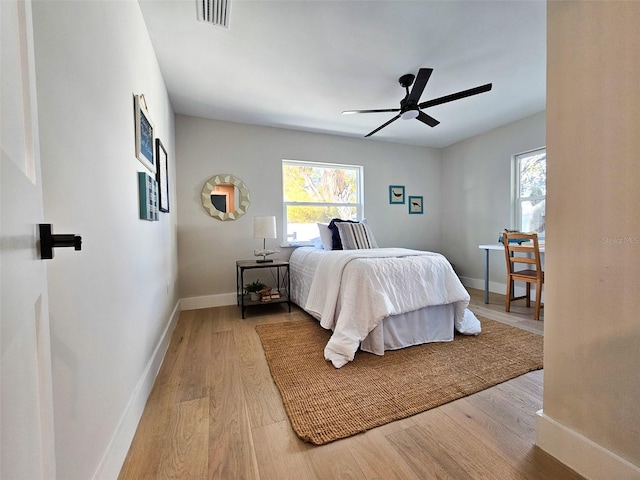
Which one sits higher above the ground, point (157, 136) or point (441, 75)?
point (441, 75)

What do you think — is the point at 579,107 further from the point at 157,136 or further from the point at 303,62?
the point at 157,136

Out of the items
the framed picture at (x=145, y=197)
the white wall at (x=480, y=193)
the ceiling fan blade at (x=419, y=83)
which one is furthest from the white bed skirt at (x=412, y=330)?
the white wall at (x=480, y=193)

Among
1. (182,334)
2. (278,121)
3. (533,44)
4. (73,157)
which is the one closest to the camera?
(73,157)

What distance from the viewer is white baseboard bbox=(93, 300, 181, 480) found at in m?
0.97

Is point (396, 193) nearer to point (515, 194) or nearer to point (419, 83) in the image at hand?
point (515, 194)

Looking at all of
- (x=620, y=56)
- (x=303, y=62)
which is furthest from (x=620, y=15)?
(x=303, y=62)

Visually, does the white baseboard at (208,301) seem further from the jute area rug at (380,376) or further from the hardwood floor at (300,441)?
the hardwood floor at (300,441)

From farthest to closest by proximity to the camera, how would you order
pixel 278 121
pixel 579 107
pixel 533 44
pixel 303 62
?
pixel 278 121 < pixel 303 62 < pixel 533 44 < pixel 579 107

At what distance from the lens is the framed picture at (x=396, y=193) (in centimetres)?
452

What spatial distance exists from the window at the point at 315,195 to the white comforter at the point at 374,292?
1.51 metres

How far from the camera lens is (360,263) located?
6.97 feet

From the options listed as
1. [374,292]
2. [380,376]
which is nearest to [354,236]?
[374,292]

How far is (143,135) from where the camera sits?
1658mm

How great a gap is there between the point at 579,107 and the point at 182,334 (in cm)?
302
